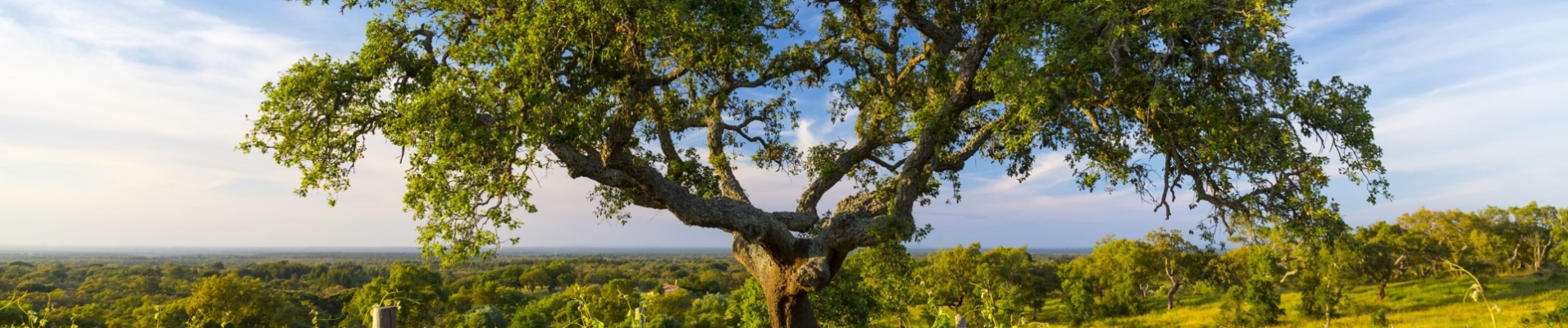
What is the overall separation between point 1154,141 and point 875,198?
475cm

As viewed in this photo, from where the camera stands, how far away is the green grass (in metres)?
30.1

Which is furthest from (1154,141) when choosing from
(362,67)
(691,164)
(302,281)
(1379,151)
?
(302,281)

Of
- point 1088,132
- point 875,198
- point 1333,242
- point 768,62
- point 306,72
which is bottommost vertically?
point 1333,242

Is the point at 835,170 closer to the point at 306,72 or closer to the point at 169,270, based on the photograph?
the point at 306,72

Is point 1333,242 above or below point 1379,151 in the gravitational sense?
below

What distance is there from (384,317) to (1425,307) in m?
48.2

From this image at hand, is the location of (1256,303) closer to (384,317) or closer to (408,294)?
(384,317)

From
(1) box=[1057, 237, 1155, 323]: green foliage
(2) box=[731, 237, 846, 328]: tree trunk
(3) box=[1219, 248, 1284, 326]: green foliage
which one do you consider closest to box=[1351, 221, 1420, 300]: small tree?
(3) box=[1219, 248, 1284, 326]: green foliage

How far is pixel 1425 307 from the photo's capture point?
3675 cm

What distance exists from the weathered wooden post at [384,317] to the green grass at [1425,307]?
3488 centimetres

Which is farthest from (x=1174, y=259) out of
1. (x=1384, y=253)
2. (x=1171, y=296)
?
(x=1384, y=253)

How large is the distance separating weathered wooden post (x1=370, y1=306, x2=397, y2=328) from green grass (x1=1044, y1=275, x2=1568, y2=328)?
34.9 m

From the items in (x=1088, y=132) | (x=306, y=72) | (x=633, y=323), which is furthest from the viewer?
(x=1088, y=132)

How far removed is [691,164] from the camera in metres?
14.0
